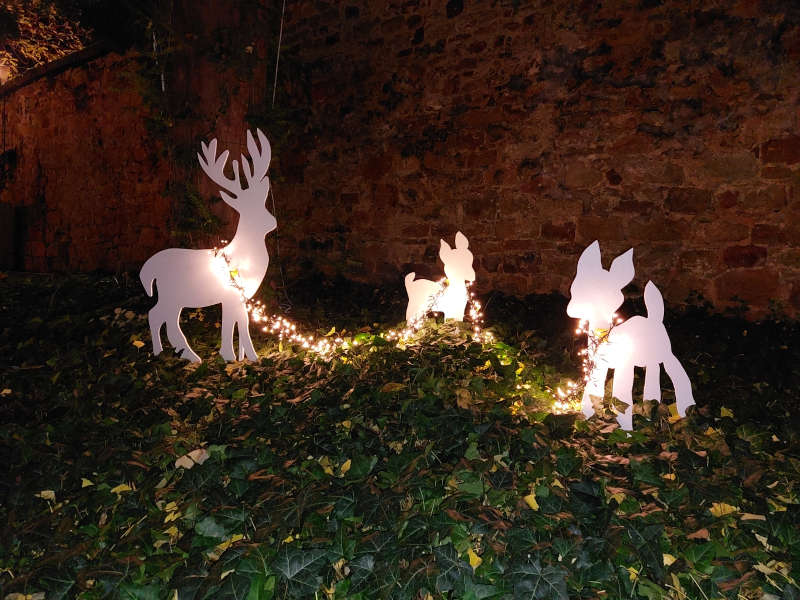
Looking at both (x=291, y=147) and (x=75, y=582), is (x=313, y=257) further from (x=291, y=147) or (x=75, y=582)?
(x=75, y=582)

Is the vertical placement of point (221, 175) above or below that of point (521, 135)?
below

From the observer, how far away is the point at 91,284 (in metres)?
6.43

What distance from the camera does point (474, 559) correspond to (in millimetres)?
1628

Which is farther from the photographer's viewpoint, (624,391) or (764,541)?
(624,391)

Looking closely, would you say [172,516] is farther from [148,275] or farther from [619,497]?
[148,275]

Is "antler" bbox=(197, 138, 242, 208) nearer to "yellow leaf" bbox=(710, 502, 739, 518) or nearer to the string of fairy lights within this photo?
the string of fairy lights

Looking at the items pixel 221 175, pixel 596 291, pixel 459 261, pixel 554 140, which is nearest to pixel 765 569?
pixel 596 291

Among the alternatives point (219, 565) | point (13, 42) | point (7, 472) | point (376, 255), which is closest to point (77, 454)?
point (7, 472)

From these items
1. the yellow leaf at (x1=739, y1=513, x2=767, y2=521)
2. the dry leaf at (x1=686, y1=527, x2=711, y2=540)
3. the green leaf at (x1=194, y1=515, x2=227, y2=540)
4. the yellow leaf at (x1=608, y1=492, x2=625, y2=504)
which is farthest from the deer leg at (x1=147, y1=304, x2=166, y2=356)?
the yellow leaf at (x1=739, y1=513, x2=767, y2=521)

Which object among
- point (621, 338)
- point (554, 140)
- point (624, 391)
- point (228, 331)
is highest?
point (554, 140)

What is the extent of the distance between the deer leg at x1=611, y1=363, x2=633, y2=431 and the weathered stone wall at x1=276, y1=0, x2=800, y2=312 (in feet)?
8.55

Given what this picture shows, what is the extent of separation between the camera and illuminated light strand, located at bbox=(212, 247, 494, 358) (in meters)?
3.65

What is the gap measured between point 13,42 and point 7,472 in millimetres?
9535

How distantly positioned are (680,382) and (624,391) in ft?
0.90
